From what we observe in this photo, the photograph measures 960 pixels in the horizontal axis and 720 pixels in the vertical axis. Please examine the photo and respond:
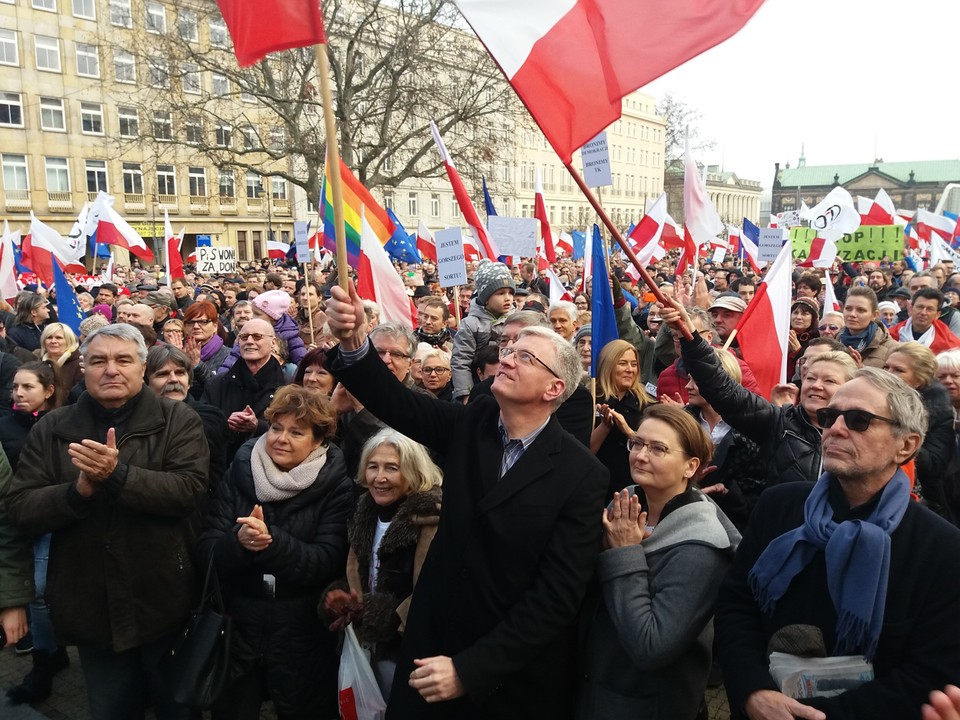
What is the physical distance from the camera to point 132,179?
4134cm

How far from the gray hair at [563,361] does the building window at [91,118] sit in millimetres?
43752

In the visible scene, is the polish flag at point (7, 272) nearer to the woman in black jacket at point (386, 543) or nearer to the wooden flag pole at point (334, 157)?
the woman in black jacket at point (386, 543)

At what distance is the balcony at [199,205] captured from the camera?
4350 cm

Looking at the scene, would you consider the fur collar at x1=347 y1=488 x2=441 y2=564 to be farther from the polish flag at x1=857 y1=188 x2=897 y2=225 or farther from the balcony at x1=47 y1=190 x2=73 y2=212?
the balcony at x1=47 y1=190 x2=73 y2=212

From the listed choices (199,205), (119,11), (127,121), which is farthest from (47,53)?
(199,205)

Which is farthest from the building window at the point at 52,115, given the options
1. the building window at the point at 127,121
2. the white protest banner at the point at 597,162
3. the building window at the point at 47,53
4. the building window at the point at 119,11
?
the white protest banner at the point at 597,162

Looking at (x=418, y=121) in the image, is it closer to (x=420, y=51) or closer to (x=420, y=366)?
(x=420, y=51)

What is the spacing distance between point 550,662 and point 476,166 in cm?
2593

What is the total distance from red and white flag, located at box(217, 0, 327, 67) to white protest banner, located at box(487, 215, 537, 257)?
23.8 feet

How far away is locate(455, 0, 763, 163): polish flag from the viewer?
324 cm

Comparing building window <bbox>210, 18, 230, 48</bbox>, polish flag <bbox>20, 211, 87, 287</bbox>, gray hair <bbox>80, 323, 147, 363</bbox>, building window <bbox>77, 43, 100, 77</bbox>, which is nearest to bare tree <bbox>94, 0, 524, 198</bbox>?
building window <bbox>210, 18, 230, 48</bbox>

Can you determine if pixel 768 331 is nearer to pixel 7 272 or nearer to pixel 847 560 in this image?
pixel 847 560

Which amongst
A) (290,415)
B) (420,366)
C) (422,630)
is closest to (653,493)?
(422,630)

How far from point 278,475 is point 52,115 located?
140 feet
